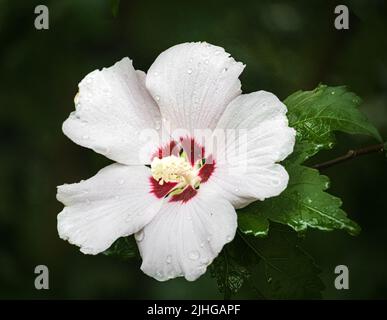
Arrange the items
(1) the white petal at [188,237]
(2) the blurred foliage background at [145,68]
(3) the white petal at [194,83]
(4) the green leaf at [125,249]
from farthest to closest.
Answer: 1. (2) the blurred foliage background at [145,68]
2. (4) the green leaf at [125,249]
3. (3) the white petal at [194,83]
4. (1) the white petal at [188,237]

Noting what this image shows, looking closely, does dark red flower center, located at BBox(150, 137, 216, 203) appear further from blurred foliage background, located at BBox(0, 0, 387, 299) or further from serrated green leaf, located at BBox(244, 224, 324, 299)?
blurred foliage background, located at BBox(0, 0, 387, 299)

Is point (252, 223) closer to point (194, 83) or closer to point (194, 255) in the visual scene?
point (194, 255)

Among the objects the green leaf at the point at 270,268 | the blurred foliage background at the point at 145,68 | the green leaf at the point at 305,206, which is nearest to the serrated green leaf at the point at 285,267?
the green leaf at the point at 270,268

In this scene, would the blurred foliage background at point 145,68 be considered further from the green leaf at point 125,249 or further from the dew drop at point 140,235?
the dew drop at point 140,235

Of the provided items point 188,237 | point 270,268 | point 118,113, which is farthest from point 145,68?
point 188,237

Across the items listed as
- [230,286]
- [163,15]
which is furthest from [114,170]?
[163,15]

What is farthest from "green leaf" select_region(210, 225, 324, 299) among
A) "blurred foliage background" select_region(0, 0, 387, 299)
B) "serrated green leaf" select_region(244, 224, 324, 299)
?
"blurred foliage background" select_region(0, 0, 387, 299)
